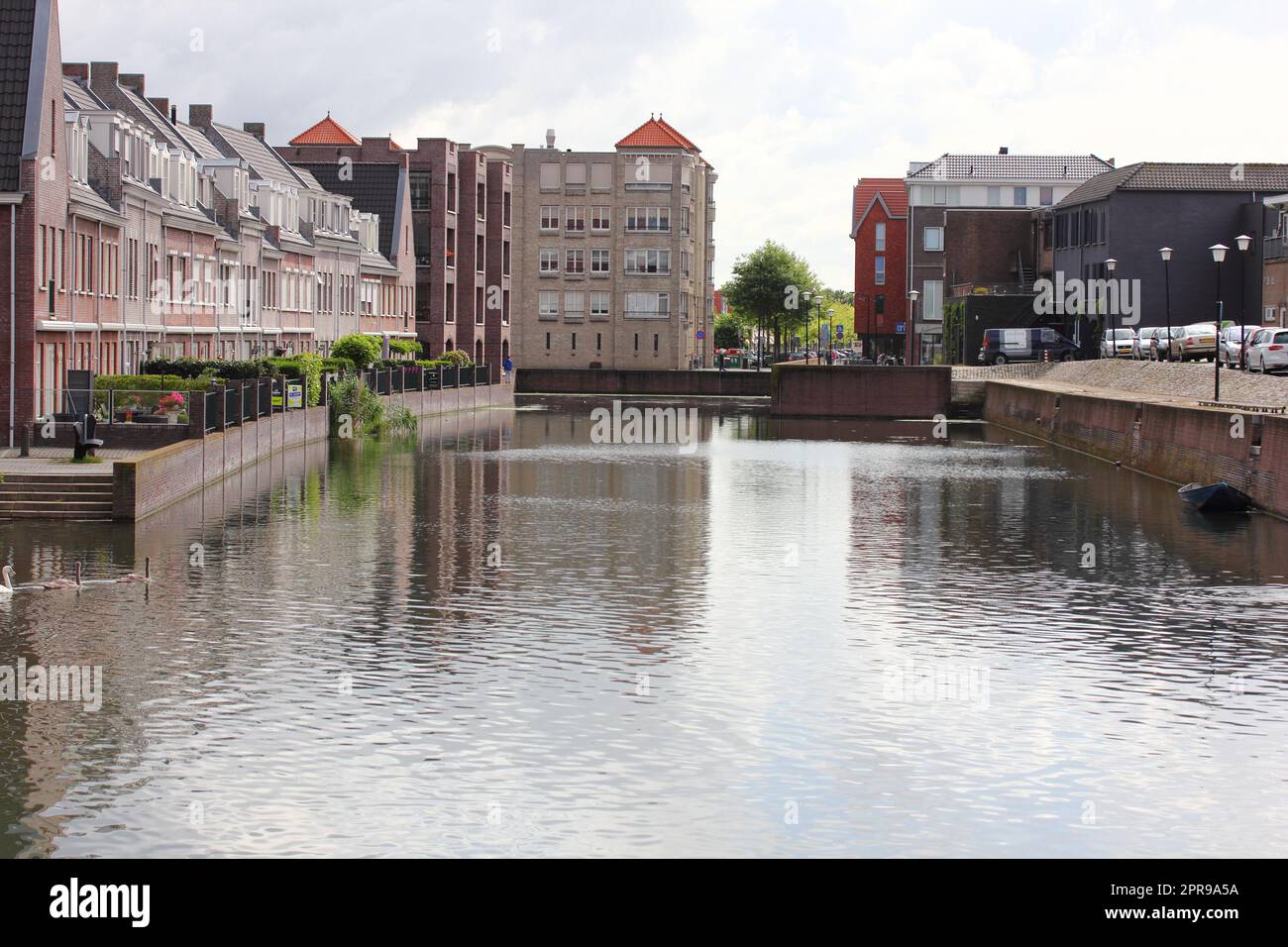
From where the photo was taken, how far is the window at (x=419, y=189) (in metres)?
112

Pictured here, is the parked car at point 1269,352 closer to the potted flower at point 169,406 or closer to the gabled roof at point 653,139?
the potted flower at point 169,406

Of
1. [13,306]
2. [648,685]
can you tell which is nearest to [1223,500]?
[648,685]

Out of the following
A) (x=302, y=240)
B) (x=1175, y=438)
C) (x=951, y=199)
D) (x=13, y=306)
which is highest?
(x=951, y=199)

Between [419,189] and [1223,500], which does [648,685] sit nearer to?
[1223,500]

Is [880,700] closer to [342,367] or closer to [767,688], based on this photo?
[767,688]

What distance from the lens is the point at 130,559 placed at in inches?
1144

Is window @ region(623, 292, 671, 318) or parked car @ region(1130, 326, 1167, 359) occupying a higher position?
window @ region(623, 292, 671, 318)

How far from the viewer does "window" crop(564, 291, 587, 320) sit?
454 feet

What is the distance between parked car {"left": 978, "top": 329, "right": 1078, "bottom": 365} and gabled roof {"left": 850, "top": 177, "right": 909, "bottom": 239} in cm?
5979

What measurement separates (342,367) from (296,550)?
36.4 metres

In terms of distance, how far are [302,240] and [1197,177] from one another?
50838 millimetres

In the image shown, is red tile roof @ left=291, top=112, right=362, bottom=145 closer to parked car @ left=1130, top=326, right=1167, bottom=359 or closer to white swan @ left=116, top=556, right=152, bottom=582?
parked car @ left=1130, top=326, right=1167, bottom=359

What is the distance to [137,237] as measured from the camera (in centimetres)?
5594

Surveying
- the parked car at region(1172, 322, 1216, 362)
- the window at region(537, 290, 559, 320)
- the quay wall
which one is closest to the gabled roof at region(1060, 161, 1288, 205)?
the parked car at region(1172, 322, 1216, 362)
